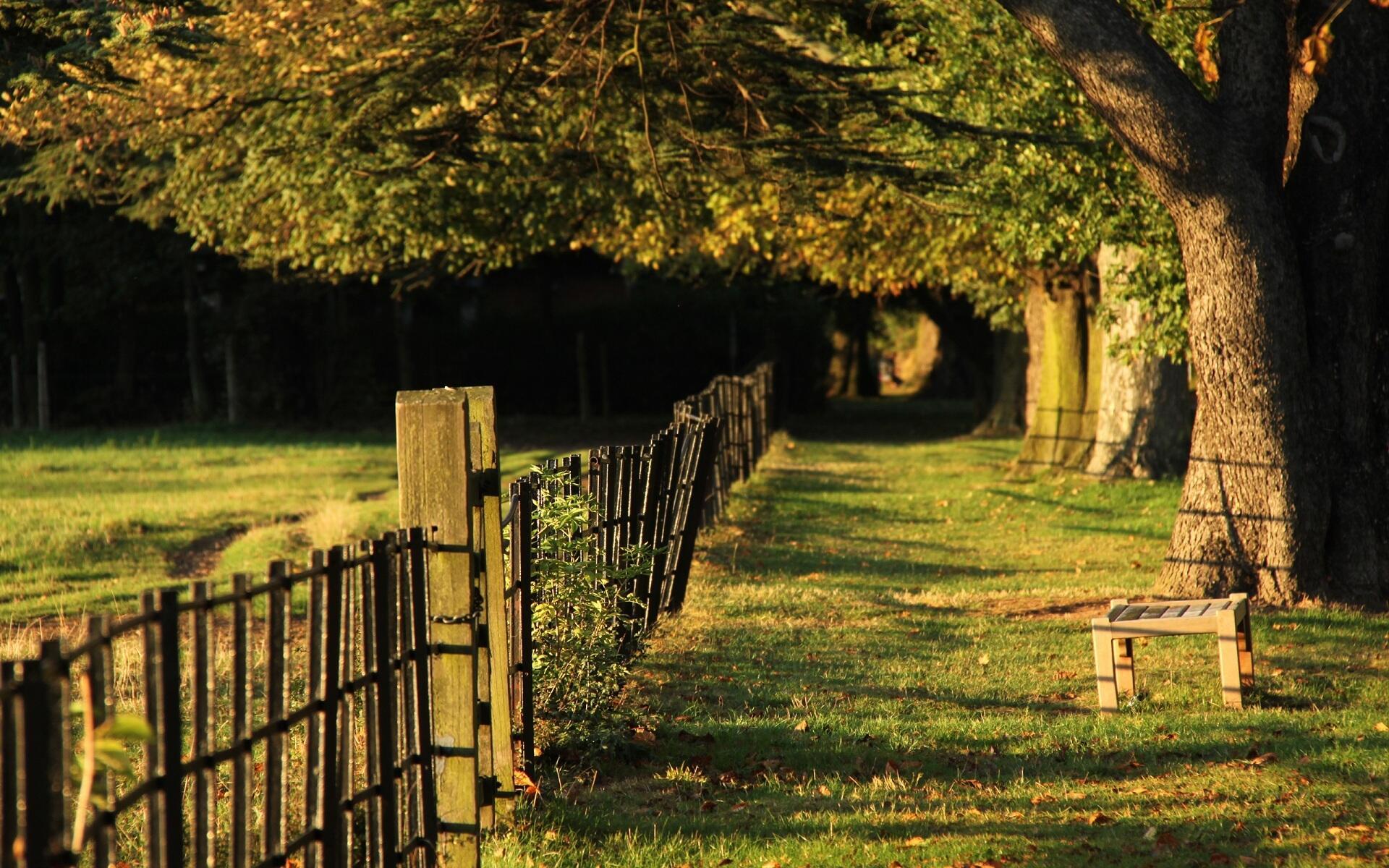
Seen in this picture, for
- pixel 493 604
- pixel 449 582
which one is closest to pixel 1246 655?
pixel 493 604

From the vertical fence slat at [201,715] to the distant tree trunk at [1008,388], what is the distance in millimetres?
26870

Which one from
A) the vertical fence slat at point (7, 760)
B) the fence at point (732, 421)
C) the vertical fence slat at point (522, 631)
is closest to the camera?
the vertical fence slat at point (7, 760)

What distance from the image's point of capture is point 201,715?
345cm

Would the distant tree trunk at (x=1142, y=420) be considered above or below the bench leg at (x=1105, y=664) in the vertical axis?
above

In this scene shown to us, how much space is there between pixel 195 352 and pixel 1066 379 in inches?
718

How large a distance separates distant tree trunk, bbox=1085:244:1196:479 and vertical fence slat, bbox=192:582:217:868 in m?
17.2

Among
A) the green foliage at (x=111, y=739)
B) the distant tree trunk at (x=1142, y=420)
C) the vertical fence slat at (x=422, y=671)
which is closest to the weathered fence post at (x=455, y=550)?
the vertical fence slat at (x=422, y=671)

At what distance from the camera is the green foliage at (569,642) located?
6.42m

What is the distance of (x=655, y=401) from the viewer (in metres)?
34.7

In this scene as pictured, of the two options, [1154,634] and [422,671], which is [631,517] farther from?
[422,671]

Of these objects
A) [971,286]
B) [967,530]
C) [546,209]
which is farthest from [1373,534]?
[971,286]

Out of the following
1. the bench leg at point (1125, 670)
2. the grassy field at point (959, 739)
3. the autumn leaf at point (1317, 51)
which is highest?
the autumn leaf at point (1317, 51)

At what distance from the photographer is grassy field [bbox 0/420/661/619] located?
12.1 m

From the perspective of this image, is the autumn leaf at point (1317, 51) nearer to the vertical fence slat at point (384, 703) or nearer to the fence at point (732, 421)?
the vertical fence slat at point (384, 703)
